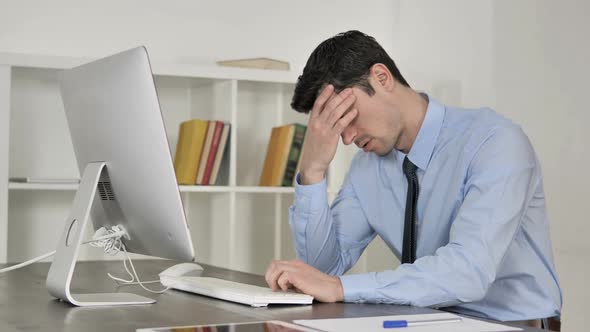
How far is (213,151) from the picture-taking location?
3.43 metres

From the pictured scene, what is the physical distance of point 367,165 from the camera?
223 centimetres

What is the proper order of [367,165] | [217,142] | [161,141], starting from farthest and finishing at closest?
[217,142] < [367,165] < [161,141]

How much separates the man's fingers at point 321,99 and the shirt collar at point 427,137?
0.24m

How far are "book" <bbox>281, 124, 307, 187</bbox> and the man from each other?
4.15 ft

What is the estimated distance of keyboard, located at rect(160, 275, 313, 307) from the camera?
1583 millimetres

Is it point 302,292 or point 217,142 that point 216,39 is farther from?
point 302,292

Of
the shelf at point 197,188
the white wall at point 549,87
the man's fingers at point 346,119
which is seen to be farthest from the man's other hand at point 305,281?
the white wall at point 549,87

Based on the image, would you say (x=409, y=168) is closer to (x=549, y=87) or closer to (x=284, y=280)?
(x=284, y=280)

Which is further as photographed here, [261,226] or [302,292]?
[261,226]

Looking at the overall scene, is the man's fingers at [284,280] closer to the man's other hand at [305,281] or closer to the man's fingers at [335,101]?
the man's other hand at [305,281]

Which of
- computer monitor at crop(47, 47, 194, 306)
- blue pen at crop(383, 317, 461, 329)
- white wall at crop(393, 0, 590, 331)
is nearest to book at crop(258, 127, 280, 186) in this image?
white wall at crop(393, 0, 590, 331)

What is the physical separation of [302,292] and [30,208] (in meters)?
2.14

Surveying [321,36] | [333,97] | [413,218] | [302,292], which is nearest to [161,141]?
[302,292]

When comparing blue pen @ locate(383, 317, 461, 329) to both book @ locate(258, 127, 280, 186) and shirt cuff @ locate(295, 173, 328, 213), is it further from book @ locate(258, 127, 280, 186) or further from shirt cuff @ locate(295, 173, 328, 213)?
book @ locate(258, 127, 280, 186)
